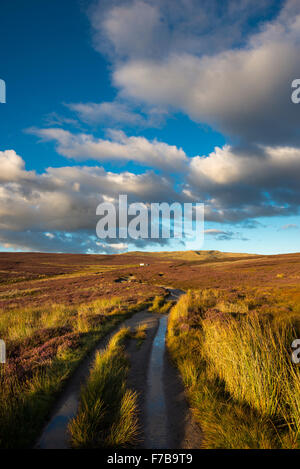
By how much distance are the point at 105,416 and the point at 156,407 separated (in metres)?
1.72

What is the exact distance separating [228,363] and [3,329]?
14.3m

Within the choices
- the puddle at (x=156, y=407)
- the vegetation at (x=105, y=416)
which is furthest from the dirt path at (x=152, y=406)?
the vegetation at (x=105, y=416)

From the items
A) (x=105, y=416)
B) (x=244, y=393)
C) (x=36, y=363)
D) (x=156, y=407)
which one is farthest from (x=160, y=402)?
(x=36, y=363)

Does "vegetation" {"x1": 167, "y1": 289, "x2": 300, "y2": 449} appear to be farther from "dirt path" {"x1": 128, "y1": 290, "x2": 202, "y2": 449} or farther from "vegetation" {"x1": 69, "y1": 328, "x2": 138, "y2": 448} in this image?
"vegetation" {"x1": 69, "y1": 328, "x2": 138, "y2": 448}

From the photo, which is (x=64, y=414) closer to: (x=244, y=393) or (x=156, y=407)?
(x=156, y=407)

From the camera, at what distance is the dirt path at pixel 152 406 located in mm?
5238

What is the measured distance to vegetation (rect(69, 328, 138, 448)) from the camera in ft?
16.1

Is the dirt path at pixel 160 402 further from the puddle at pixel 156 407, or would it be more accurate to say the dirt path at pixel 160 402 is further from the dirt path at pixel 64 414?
the dirt path at pixel 64 414

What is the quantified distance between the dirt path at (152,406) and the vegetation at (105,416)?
0.36 metres

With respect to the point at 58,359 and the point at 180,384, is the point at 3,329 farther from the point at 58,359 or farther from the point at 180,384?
the point at 180,384

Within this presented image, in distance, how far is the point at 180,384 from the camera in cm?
801

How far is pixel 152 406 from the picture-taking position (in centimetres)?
670
